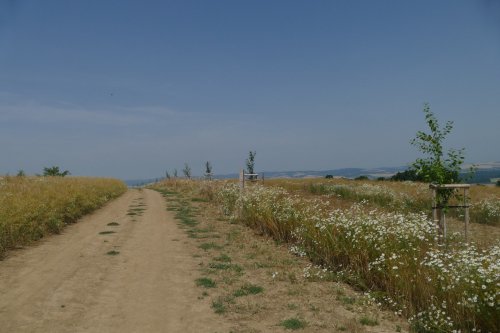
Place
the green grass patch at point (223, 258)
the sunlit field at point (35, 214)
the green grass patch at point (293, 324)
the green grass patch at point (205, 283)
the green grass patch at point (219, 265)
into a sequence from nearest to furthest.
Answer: the green grass patch at point (293, 324) → the green grass patch at point (205, 283) → the green grass patch at point (219, 265) → the green grass patch at point (223, 258) → the sunlit field at point (35, 214)

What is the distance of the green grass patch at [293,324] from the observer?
6031 millimetres

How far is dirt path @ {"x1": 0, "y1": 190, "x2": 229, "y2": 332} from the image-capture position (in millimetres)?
6207

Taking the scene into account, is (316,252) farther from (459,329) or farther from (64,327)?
(64,327)

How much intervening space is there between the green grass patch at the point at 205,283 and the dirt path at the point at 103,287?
0.51ft

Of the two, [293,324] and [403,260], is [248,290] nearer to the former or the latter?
[293,324]

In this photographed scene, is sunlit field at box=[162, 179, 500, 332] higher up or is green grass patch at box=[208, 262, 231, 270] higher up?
sunlit field at box=[162, 179, 500, 332]

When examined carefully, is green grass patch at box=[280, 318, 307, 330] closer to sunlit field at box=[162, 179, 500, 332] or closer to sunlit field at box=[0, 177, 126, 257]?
sunlit field at box=[162, 179, 500, 332]

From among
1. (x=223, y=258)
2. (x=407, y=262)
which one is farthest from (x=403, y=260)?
(x=223, y=258)

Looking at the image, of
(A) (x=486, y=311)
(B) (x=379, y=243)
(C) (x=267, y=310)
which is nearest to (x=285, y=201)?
(B) (x=379, y=243)

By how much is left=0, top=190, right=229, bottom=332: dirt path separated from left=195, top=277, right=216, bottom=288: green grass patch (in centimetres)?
16

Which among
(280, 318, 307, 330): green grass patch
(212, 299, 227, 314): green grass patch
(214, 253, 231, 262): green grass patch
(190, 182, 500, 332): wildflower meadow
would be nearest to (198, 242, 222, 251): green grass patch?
(214, 253, 231, 262): green grass patch

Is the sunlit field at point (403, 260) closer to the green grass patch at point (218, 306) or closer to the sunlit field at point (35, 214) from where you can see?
the green grass patch at point (218, 306)

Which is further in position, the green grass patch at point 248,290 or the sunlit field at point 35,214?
the sunlit field at point 35,214

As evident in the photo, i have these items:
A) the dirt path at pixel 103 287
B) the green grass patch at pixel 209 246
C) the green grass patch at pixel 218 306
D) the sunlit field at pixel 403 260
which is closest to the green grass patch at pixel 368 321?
the sunlit field at pixel 403 260
